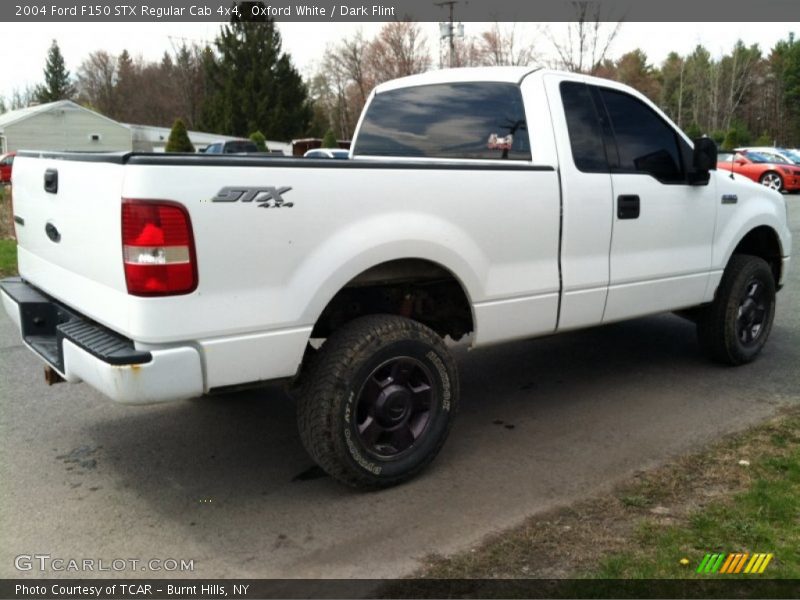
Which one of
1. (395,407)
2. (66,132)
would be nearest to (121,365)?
(395,407)

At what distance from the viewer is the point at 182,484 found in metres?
3.89

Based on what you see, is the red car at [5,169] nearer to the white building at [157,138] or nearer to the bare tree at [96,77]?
the white building at [157,138]

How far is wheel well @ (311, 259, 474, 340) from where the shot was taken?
3.83 metres

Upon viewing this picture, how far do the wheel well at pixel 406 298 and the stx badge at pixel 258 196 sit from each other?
22.5 inches

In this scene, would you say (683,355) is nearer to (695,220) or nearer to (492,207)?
(695,220)

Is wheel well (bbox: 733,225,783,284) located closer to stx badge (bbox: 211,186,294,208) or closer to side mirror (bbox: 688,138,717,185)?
side mirror (bbox: 688,138,717,185)

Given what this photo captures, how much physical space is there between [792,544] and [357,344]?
2.03 m

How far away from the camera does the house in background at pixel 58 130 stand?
47938 millimetres

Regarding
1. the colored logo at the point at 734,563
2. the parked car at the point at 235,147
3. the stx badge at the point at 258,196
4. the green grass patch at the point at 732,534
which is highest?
the parked car at the point at 235,147

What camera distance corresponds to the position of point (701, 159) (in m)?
5.11

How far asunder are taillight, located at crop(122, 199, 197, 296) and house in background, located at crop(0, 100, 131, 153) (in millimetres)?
48935

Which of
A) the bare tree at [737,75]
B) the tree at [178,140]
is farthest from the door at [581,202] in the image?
the bare tree at [737,75]

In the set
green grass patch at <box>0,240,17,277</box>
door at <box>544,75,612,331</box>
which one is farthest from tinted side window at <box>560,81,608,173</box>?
green grass patch at <box>0,240,17,277</box>

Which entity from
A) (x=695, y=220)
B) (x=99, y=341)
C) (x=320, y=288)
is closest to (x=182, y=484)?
(x=99, y=341)
